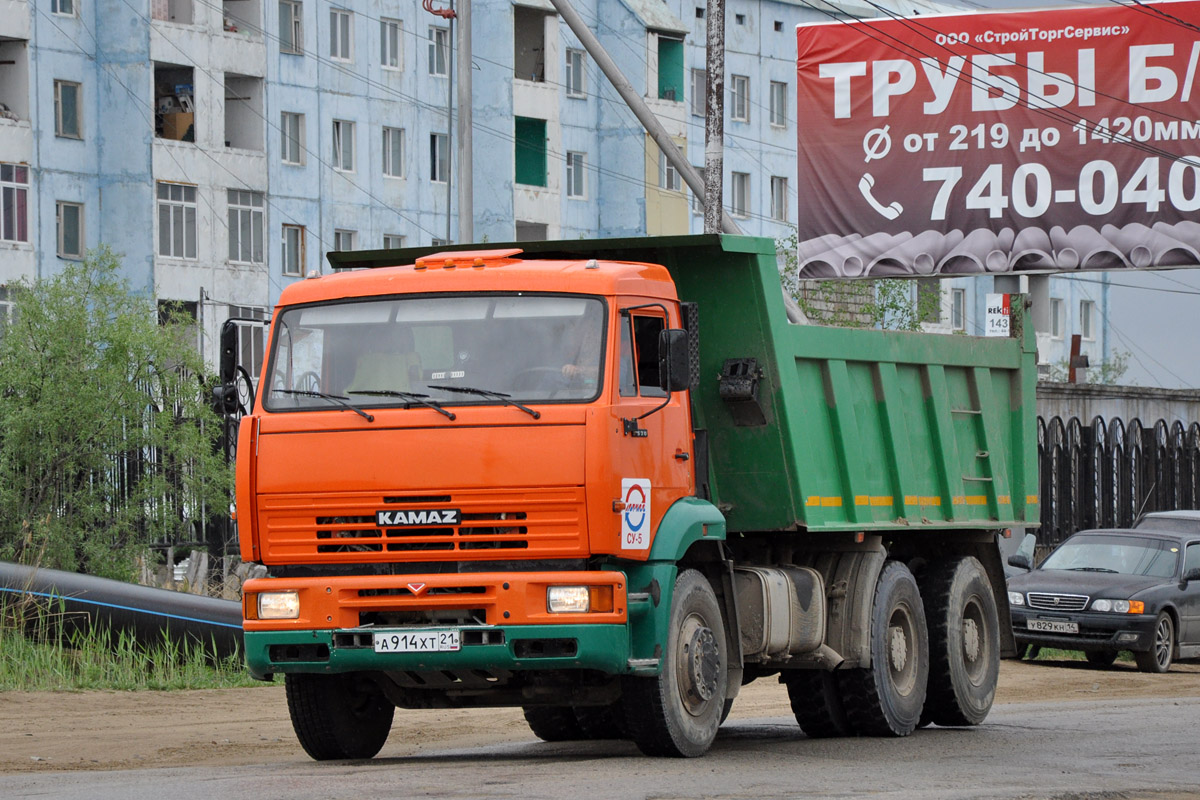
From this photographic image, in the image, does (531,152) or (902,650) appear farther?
(531,152)

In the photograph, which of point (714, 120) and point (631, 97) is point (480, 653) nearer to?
point (631, 97)

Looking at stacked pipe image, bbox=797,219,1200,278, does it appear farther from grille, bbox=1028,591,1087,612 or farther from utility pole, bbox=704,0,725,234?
→ grille, bbox=1028,591,1087,612

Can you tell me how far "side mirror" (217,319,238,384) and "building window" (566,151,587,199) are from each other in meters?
52.0

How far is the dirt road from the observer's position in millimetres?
13461

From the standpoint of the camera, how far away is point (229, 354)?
1202 cm

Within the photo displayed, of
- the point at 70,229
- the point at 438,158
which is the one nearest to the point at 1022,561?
the point at 70,229

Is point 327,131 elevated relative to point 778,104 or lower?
lower

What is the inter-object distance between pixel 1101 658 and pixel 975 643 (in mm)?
8772

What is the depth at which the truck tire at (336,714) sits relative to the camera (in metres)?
12.4

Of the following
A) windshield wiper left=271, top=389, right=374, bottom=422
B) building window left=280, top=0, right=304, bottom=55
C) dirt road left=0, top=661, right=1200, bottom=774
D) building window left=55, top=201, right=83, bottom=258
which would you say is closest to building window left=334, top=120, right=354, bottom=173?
building window left=280, top=0, right=304, bottom=55

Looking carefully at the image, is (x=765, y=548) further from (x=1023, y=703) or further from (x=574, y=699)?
(x=1023, y=703)

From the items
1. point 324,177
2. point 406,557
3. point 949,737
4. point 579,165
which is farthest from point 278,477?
point 579,165

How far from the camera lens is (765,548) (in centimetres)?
1376

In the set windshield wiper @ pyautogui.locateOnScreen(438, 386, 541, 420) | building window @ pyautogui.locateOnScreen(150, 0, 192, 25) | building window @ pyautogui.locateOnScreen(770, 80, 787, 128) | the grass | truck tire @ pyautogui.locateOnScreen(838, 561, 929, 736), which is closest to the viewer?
windshield wiper @ pyautogui.locateOnScreen(438, 386, 541, 420)
